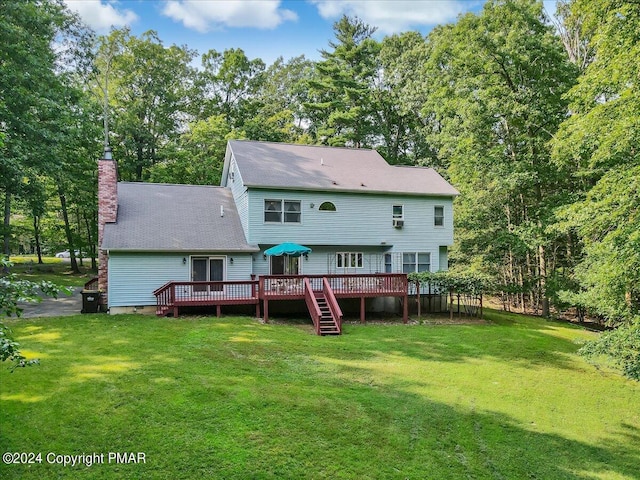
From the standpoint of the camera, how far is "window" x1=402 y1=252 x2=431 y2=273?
19.2m

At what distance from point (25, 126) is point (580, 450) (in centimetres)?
2364

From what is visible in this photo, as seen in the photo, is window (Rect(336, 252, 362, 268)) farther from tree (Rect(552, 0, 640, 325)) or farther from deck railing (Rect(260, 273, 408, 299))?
tree (Rect(552, 0, 640, 325))

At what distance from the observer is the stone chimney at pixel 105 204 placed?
1571 cm

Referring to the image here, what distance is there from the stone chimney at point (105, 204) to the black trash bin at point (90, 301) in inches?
17.8

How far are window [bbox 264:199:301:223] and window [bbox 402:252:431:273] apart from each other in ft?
18.7

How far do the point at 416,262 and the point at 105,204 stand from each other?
14227 millimetres

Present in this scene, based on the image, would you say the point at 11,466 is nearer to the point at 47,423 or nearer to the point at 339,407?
the point at 47,423

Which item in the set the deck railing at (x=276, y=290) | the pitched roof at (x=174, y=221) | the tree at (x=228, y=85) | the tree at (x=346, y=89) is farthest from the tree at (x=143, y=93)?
the deck railing at (x=276, y=290)

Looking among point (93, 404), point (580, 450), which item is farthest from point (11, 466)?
point (580, 450)

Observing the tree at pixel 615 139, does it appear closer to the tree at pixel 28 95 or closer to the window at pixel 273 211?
the window at pixel 273 211

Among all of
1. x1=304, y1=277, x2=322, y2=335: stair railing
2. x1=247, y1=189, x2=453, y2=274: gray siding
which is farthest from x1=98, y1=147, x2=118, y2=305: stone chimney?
x1=304, y1=277, x2=322, y2=335: stair railing

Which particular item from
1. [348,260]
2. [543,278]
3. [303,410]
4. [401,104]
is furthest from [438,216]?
[401,104]

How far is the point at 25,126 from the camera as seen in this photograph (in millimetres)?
18484

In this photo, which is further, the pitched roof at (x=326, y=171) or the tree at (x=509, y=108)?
the tree at (x=509, y=108)
